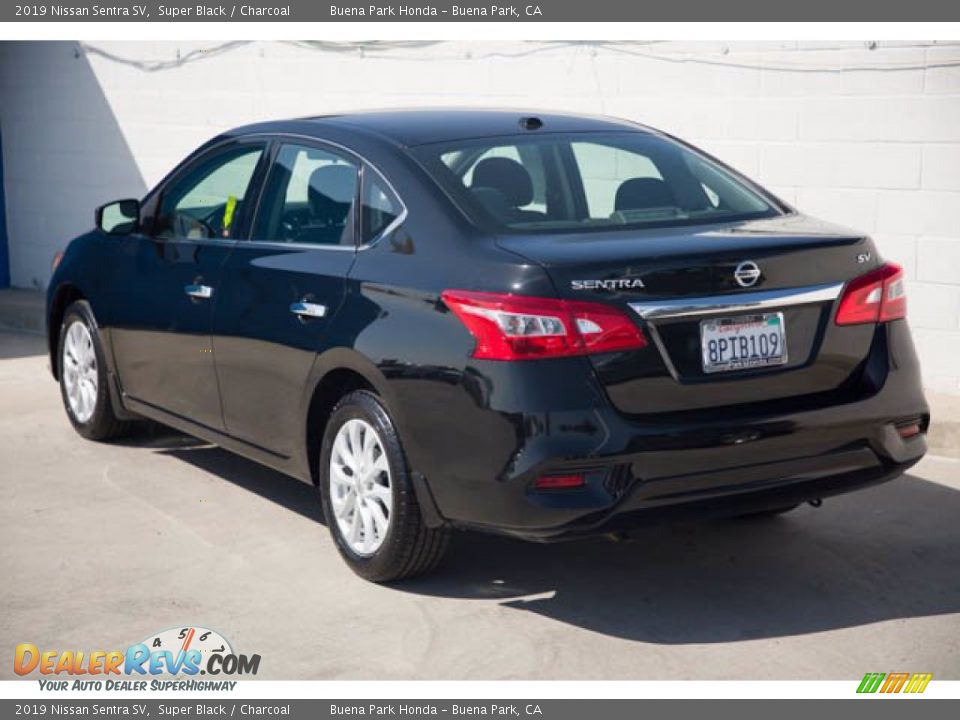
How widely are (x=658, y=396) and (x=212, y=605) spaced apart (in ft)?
5.74

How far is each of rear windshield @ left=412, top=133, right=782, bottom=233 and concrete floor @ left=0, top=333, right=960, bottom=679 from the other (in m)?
1.30

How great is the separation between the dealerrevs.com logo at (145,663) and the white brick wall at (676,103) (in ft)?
15.9

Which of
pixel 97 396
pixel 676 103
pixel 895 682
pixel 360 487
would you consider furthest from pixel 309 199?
pixel 676 103

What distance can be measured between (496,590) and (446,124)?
5.87 ft

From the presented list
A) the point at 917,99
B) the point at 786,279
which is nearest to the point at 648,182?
the point at 786,279

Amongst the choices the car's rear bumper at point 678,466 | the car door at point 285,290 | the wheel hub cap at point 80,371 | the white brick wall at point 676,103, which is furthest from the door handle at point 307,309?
the white brick wall at point 676,103

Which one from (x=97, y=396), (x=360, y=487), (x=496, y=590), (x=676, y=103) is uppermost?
(x=676, y=103)

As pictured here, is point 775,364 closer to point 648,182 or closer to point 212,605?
point 648,182

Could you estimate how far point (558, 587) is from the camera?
5488 mm

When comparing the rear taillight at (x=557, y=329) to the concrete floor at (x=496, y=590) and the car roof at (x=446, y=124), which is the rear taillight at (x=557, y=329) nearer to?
the concrete floor at (x=496, y=590)

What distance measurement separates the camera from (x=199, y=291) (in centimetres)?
641

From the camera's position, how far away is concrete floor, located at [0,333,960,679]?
4805 millimetres

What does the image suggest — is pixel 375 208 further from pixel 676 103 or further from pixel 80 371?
pixel 676 103
